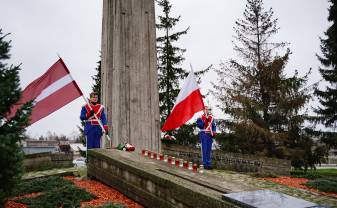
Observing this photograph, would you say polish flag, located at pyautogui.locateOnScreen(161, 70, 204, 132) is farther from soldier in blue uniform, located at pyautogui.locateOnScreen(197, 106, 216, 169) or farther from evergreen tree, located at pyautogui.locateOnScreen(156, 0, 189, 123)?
evergreen tree, located at pyautogui.locateOnScreen(156, 0, 189, 123)

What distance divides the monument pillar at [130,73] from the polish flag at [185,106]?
1.02 meters

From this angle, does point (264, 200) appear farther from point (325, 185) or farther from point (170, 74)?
point (170, 74)

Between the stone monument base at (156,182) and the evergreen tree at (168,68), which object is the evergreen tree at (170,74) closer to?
the evergreen tree at (168,68)

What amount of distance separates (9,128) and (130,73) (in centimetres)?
574

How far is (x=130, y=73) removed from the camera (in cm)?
1011

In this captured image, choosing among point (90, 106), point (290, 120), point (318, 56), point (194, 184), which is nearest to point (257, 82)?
point (290, 120)

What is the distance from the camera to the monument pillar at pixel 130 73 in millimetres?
9914

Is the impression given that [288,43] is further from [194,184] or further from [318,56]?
[194,184]

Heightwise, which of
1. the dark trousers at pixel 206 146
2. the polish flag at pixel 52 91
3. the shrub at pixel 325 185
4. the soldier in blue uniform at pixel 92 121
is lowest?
the shrub at pixel 325 185

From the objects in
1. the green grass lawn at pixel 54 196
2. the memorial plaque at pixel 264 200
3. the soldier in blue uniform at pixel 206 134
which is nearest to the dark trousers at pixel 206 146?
the soldier in blue uniform at pixel 206 134

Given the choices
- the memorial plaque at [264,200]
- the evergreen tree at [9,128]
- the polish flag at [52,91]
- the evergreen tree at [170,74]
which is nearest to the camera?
the memorial plaque at [264,200]

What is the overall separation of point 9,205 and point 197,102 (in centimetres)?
540

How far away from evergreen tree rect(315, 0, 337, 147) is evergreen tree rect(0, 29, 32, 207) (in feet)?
73.0

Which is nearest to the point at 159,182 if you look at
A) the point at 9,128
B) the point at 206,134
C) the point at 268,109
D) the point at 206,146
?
the point at 9,128
